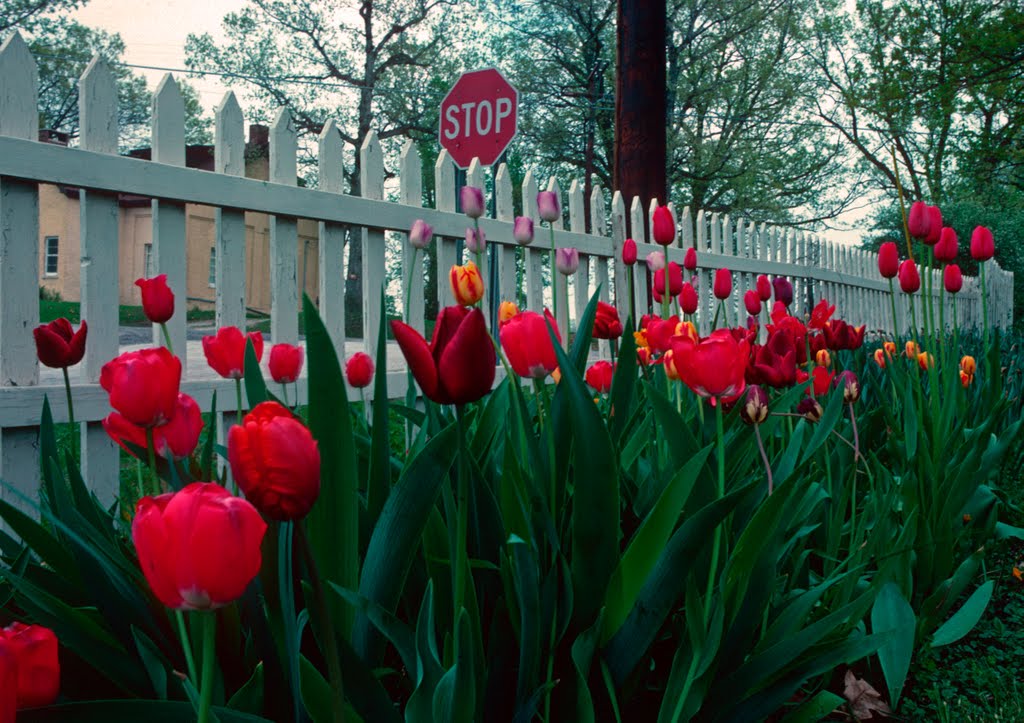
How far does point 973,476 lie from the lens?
177 centimetres

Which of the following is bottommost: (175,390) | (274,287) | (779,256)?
(175,390)

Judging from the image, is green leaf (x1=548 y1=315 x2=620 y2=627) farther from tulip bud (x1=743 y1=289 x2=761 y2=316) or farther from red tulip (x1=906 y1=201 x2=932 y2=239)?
tulip bud (x1=743 y1=289 x2=761 y2=316)

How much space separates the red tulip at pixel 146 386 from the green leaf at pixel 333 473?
5.4 inches

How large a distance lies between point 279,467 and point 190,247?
97.9 feet

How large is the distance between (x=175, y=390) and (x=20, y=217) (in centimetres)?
211

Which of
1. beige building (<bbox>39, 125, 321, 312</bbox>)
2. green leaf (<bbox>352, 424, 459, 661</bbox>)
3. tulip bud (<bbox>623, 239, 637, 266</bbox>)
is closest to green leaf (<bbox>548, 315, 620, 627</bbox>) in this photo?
green leaf (<bbox>352, 424, 459, 661</bbox>)

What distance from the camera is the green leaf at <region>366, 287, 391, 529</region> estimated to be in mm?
839

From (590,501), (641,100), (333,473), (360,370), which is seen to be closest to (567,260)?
(360,370)

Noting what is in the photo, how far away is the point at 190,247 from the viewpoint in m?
28.0

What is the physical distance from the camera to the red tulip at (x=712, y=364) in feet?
3.18

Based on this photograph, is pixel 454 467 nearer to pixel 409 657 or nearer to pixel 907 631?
pixel 409 657

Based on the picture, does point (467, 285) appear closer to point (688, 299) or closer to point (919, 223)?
point (688, 299)

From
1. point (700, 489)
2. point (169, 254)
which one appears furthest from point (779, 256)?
point (700, 489)

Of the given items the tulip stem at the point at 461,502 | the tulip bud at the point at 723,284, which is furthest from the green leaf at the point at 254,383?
the tulip bud at the point at 723,284
